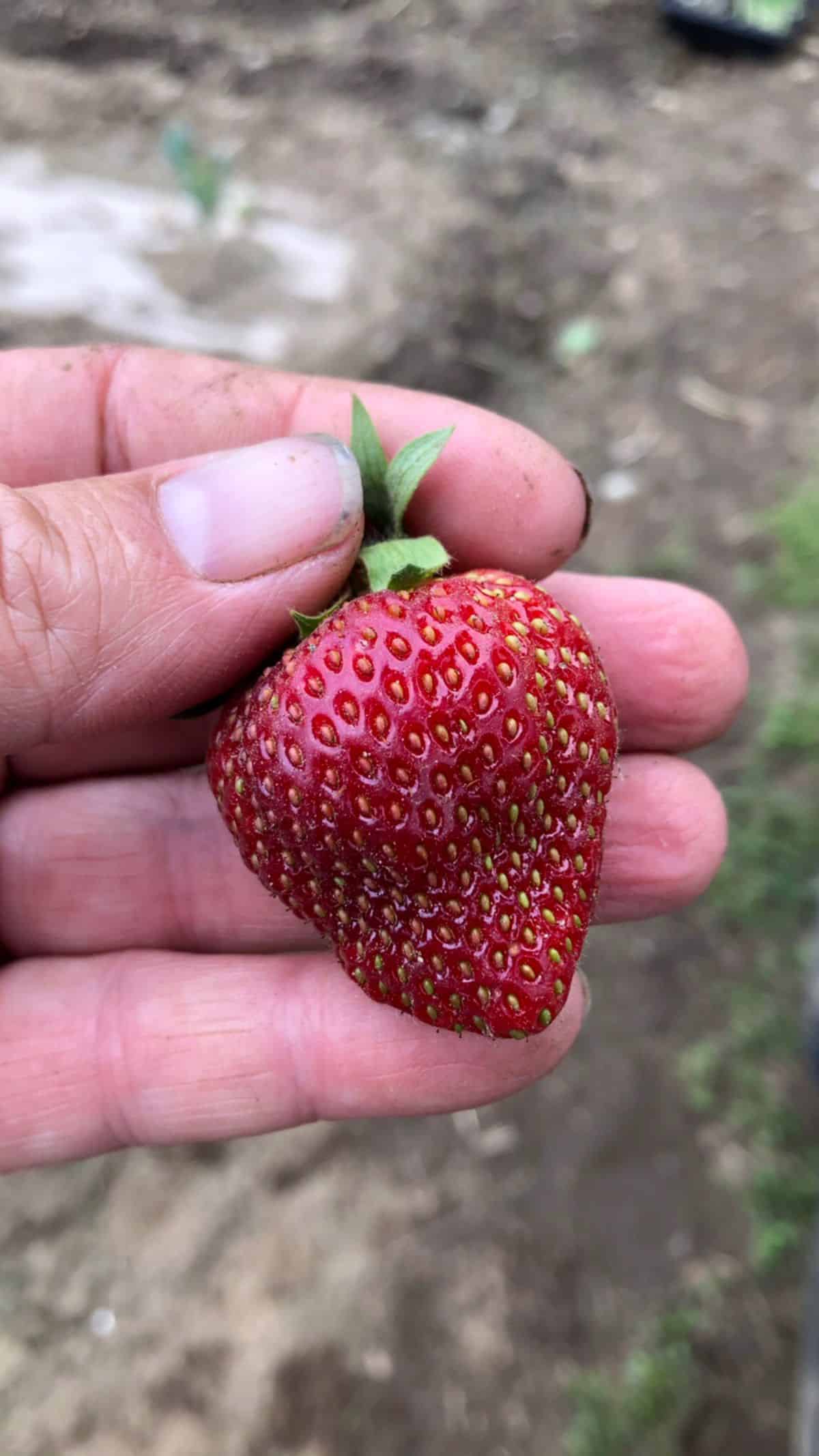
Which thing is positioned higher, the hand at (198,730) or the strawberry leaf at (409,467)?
the strawberry leaf at (409,467)

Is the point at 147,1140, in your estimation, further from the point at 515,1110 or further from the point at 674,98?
the point at 674,98

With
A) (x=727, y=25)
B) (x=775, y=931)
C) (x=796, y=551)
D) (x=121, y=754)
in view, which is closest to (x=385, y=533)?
(x=121, y=754)

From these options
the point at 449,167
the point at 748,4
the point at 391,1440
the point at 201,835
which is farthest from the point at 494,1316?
the point at 748,4

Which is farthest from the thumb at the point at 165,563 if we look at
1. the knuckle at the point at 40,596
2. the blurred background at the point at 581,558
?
the blurred background at the point at 581,558

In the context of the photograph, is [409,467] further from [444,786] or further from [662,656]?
[662,656]

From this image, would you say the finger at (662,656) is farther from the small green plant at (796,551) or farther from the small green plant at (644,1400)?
the small green plant at (796,551)

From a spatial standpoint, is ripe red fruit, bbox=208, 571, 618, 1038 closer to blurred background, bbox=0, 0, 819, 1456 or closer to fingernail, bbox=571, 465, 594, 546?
fingernail, bbox=571, 465, 594, 546

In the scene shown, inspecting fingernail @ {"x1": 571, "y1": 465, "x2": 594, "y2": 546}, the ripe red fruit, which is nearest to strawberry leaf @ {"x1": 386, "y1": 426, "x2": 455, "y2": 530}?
the ripe red fruit
